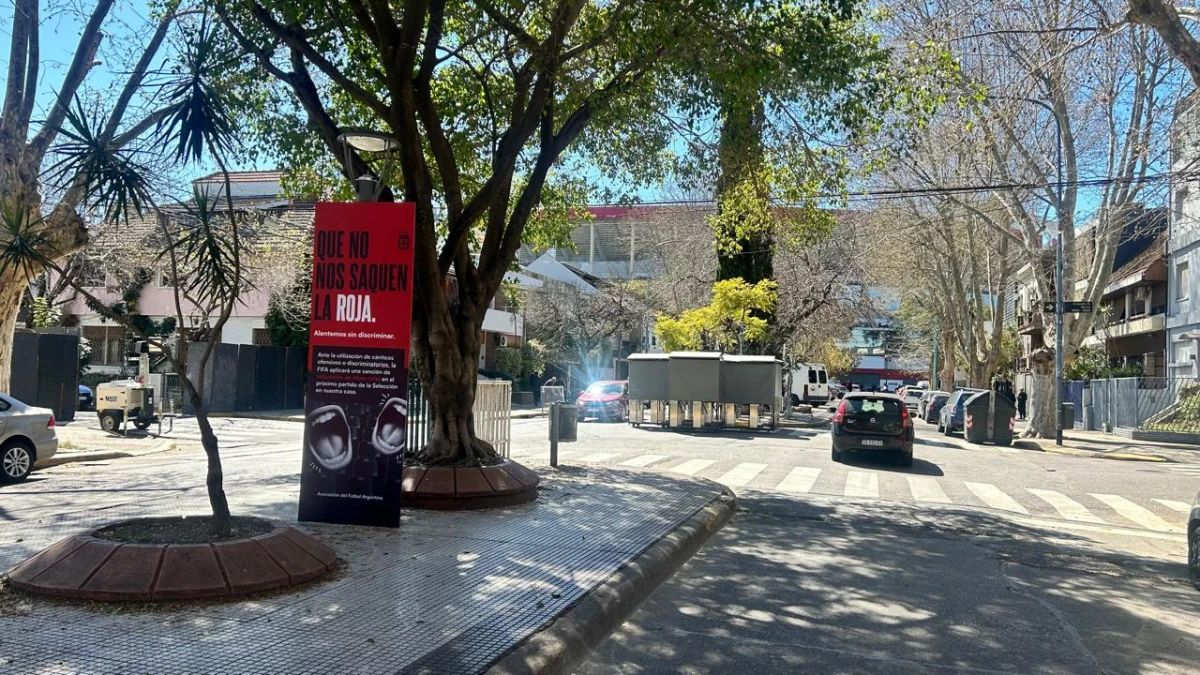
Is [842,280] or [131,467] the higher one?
[842,280]

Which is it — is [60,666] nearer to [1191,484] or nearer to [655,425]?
[1191,484]

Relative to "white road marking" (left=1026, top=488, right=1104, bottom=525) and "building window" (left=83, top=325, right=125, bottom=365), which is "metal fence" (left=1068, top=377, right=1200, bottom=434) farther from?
"building window" (left=83, top=325, right=125, bottom=365)

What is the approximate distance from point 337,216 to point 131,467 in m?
8.22

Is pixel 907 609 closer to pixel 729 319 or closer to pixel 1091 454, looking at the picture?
pixel 1091 454

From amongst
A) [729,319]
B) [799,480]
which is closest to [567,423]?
[799,480]

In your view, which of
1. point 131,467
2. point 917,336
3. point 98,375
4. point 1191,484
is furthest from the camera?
point 917,336

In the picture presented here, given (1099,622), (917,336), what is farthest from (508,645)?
(917,336)

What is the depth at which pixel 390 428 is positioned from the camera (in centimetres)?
787

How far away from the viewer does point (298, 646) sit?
4688mm

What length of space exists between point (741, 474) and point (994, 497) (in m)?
4.08

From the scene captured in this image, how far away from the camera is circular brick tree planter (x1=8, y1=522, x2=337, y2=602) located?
5.35m

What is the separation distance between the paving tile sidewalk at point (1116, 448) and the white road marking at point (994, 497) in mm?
9212

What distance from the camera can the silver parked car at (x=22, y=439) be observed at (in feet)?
38.1

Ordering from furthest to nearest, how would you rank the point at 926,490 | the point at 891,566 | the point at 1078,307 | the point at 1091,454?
1. the point at 1078,307
2. the point at 1091,454
3. the point at 926,490
4. the point at 891,566
